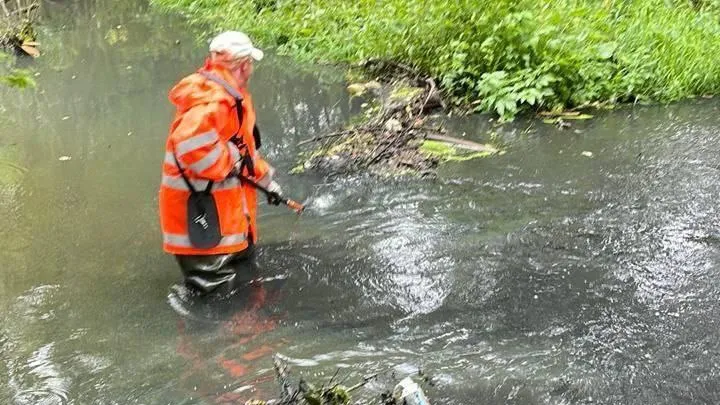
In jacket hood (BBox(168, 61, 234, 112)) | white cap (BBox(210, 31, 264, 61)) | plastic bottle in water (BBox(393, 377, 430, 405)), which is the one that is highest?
white cap (BBox(210, 31, 264, 61))

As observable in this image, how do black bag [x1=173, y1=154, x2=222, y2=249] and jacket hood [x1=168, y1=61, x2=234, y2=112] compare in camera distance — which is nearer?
jacket hood [x1=168, y1=61, x2=234, y2=112]

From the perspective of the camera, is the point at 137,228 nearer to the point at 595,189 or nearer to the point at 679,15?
the point at 595,189

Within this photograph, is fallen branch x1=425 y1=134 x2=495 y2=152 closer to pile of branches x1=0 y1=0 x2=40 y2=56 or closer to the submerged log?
the submerged log

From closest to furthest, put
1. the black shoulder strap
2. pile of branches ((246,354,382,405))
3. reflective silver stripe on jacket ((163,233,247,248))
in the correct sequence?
pile of branches ((246,354,382,405)) → the black shoulder strap → reflective silver stripe on jacket ((163,233,247,248))

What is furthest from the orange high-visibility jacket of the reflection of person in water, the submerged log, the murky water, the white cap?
the submerged log

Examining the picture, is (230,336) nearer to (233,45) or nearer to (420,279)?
(420,279)

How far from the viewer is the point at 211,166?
4.17m

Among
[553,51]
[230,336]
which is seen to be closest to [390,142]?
[553,51]

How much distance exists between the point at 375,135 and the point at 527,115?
181 cm

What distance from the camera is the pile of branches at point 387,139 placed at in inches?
269

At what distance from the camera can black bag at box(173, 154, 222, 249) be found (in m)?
4.32

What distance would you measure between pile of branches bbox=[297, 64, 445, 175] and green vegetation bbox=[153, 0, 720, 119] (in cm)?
44

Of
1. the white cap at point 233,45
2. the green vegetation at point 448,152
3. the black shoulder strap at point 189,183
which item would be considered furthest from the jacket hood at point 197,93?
the green vegetation at point 448,152

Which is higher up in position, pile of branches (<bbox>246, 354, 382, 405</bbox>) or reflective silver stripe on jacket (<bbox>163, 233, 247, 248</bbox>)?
reflective silver stripe on jacket (<bbox>163, 233, 247, 248</bbox>)
